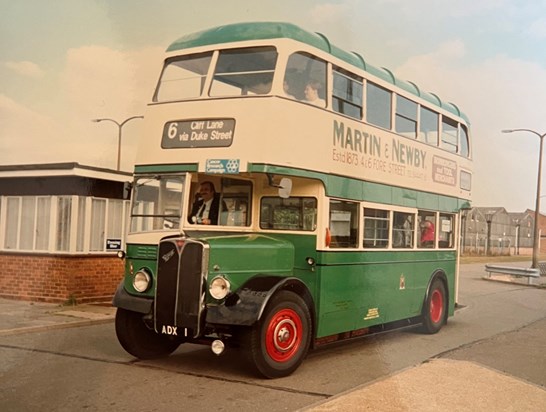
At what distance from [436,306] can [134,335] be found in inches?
225

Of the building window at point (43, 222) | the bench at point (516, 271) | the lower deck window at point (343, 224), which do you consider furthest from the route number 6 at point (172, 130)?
the bench at point (516, 271)

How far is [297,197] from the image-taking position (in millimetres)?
8352

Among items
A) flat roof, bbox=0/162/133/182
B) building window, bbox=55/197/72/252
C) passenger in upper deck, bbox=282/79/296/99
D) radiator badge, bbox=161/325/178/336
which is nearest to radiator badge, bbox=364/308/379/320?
radiator badge, bbox=161/325/178/336

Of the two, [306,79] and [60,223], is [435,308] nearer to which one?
[306,79]

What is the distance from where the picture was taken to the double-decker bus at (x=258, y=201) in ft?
23.7

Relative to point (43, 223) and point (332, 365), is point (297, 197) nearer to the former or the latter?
point (332, 365)

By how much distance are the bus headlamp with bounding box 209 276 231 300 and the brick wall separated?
721cm

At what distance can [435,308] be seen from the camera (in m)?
11.6

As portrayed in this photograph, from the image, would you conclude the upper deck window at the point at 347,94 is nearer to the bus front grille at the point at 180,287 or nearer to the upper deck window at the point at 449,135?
the bus front grille at the point at 180,287

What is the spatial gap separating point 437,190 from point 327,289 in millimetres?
4163

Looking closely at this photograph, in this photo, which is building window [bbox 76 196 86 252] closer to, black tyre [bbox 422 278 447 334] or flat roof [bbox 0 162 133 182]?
flat roof [bbox 0 162 133 182]

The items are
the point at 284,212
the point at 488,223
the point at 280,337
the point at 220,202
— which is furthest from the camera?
the point at 488,223

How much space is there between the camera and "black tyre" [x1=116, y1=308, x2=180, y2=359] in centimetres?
801

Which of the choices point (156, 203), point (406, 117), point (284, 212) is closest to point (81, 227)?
point (156, 203)
